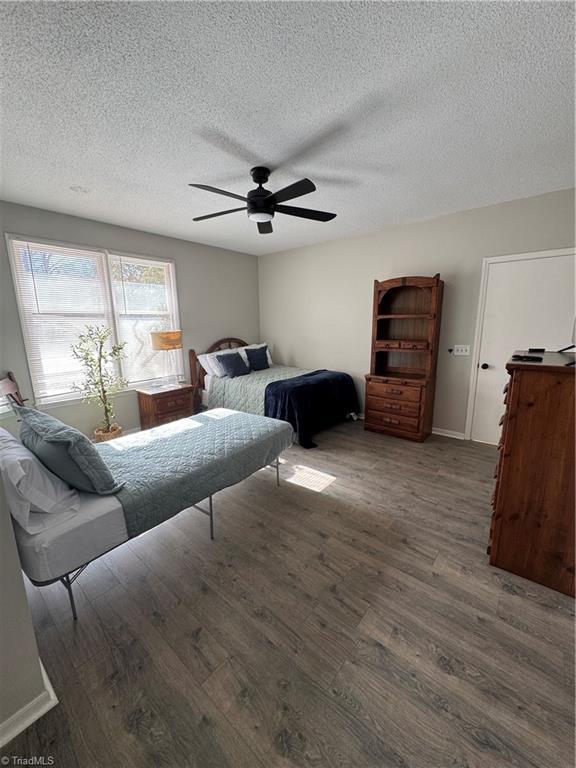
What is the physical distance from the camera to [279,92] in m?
1.57

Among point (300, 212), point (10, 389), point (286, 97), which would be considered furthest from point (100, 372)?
point (286, 97)

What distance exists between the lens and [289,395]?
11.5 ft

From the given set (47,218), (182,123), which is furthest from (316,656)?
(47,218)

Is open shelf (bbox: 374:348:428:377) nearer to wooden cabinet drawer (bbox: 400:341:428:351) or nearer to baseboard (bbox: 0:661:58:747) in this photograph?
wooden cabinet drawer (bbox: 400:341:428:351)

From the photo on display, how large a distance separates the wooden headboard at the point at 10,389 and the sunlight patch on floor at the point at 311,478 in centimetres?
266

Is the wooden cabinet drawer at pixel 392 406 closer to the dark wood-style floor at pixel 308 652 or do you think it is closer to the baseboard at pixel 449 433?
the baseboard at pixel 449 433

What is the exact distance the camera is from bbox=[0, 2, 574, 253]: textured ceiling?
47.6 inches

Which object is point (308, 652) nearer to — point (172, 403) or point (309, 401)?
point (309, 401)

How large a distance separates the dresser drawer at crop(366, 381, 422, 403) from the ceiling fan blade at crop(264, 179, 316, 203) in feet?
7.83

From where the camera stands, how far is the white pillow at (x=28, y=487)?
1.31 m

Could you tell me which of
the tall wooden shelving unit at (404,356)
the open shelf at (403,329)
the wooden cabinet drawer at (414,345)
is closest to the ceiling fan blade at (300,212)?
the tall wooden shelving unit at (404,356)

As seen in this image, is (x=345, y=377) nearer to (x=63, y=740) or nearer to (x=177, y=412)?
(x=177, y=412)

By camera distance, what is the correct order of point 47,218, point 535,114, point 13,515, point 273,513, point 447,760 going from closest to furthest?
point 447,760
point 13,515
point 535,114
point 273,513
point 47,218

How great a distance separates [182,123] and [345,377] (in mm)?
3228
